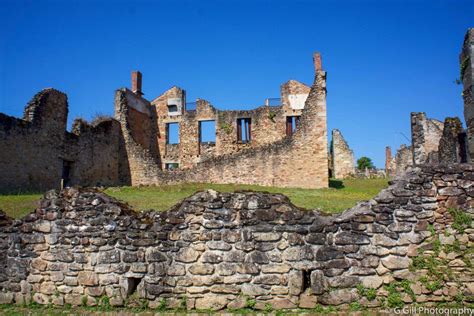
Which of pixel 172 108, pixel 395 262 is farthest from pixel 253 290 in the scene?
pixel 172 108

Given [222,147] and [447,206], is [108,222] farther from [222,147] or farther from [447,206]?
[222,147]

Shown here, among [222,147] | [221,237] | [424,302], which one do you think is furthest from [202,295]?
[222,147]

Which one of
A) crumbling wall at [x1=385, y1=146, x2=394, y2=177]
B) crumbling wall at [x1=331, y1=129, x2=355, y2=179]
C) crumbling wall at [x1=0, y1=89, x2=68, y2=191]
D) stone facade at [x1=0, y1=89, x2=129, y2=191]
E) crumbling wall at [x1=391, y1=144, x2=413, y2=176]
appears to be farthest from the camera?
crumbling wall at [x1=385, y1=146, x2=394, y2=177]

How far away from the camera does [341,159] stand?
35.1 m

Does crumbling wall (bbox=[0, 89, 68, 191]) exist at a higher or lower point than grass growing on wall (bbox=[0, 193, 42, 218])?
higher

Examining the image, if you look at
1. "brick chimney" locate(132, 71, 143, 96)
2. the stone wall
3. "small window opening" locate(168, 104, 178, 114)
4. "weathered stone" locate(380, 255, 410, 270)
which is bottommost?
"weathered stone" locate(380, 255, 410, 270)

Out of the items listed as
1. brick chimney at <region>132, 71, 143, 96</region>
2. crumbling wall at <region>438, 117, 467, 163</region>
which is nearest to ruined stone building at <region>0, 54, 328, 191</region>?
brick chimney at <region>132, 71, 143, 96</region>

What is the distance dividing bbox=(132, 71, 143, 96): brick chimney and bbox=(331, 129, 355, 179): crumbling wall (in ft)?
55.8

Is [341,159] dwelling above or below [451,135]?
above

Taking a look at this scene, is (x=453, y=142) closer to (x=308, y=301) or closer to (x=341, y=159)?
(x=308, y=301)

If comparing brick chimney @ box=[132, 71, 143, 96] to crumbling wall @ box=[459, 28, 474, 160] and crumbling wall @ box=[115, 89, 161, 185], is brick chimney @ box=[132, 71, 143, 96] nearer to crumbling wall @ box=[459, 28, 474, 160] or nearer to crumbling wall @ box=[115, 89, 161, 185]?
crumbling wall @ box=[115, 89, 161, 185]

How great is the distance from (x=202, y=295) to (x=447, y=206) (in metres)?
3.72

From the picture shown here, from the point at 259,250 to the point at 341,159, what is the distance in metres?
30.5

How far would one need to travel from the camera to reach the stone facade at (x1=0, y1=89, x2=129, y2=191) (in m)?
16.8
